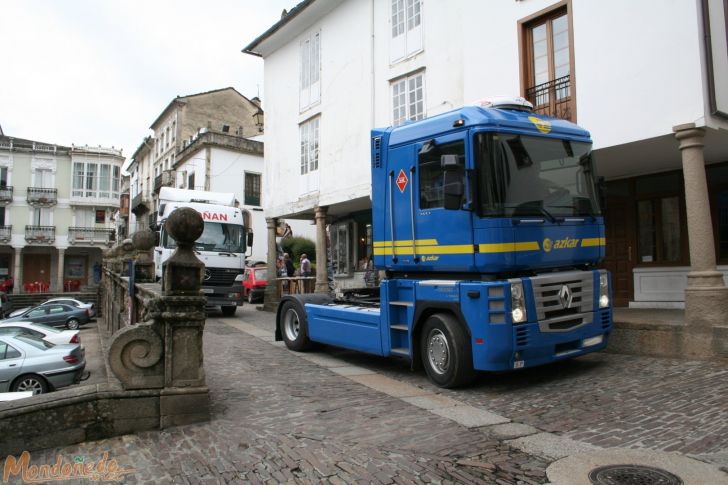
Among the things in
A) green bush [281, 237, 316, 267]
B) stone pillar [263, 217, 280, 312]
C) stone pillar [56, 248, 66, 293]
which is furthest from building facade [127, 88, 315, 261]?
stone pillar [263, 217, 280, 312]

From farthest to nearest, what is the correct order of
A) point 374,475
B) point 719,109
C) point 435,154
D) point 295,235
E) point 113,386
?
point 295,235 → point 719,109 → point 435,154 → point 113,386 → point 374,475

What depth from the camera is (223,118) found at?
44031 mm

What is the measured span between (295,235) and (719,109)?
28.9 m

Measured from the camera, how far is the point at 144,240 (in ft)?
30.4

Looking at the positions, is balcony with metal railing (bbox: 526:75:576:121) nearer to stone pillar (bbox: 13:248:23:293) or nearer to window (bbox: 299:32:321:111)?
window (bbox: 299:32:321:111)

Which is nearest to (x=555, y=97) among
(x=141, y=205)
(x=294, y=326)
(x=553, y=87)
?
(x=553, y=87)

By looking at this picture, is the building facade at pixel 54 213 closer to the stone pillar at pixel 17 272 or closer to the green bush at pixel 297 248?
the stone pillar at pixel 17 272

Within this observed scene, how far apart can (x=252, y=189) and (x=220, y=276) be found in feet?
68.7

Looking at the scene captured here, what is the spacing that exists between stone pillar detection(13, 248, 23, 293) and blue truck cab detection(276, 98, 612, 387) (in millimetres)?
49816

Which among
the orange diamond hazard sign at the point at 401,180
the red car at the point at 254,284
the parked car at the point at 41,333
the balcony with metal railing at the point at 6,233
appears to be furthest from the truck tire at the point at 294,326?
the balcony with metal railing at the point at 6,233

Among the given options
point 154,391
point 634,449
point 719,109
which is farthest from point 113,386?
point 719,109

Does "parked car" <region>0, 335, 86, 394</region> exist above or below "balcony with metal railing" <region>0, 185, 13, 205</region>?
below

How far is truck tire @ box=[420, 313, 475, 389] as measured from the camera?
6320 millimetres

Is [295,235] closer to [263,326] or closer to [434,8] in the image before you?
[263,326]
